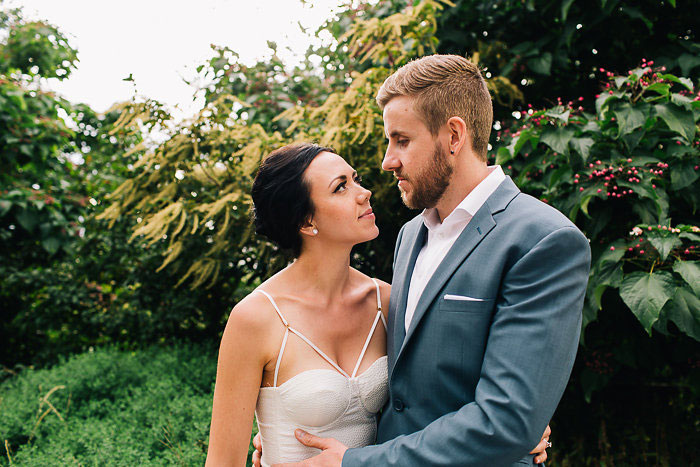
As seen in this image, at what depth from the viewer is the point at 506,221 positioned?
61.0 inches

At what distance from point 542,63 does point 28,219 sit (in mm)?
5084

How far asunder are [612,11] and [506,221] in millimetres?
2612

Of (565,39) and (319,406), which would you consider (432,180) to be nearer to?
(319,406)

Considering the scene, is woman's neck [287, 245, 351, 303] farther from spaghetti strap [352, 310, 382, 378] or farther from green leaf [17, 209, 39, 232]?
green leaf [17, 209, 39, 232]

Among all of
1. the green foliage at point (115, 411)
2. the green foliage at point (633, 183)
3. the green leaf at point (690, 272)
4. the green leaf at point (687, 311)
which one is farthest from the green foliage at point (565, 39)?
the green foliage at point (115, 411)

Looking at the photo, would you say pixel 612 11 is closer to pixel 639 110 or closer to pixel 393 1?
pixel 639 110

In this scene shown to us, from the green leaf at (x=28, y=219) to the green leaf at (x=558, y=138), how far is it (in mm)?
5099

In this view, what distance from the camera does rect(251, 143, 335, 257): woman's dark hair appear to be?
209 centimetres

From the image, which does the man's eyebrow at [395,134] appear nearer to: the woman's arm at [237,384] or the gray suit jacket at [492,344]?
the gray suit jacket at [492,344]

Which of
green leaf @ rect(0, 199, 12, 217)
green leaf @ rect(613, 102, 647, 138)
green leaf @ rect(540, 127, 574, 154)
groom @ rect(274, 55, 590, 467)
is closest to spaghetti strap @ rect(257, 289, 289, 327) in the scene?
groom @ rect(274, 55, 590, 467)

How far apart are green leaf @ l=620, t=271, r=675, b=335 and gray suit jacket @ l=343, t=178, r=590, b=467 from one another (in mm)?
917

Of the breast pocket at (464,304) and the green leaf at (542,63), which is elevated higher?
the green leaf at (542,63)

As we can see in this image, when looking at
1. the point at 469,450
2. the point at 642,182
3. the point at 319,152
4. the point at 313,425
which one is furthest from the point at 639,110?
the point at 313,425

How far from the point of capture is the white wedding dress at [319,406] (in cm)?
194
